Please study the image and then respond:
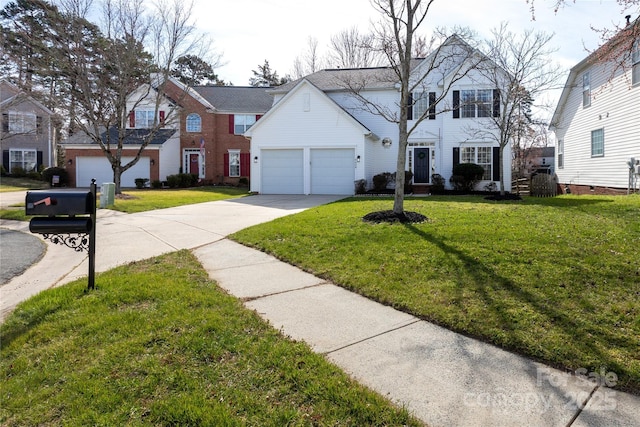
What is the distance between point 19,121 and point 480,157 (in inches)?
1215

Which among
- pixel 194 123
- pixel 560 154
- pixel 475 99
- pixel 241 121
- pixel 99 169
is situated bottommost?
pixel 99 169

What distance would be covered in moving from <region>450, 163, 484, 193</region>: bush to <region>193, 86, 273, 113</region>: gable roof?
14.9 metres

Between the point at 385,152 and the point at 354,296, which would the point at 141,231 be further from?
the point at 385,152

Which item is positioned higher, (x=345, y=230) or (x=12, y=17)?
(x=12, y=17)

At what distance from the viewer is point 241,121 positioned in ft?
93.7

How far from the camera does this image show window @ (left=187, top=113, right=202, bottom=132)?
27.9 m

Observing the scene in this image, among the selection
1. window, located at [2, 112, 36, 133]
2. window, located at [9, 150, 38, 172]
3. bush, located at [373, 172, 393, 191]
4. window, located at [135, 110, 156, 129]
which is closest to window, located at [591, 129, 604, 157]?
bush, located at [373, 172, 393, 191]

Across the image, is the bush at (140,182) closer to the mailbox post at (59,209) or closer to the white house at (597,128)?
the mailbox post at (59,209)

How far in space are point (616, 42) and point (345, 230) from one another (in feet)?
18.2

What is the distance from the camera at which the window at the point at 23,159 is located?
31.9 m

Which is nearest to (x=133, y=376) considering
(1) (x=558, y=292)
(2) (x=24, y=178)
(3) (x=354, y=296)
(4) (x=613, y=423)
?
(3) (x=354, y=296)

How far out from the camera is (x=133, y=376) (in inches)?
112

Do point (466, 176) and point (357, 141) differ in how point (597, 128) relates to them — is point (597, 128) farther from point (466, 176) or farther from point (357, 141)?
point (357, 141)

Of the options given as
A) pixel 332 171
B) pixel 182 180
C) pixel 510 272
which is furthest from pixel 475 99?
pixel 182 180
